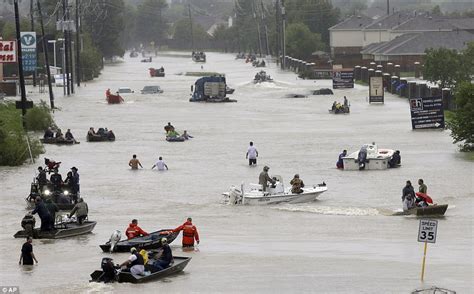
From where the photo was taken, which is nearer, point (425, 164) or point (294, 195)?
point (294, 195)

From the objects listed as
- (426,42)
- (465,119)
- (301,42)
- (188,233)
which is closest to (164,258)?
(188,233)

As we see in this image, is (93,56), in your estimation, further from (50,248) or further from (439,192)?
(50,248)

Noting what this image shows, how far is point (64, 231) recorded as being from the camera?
3559 cm

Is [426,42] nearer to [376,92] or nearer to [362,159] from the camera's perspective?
[376,92]

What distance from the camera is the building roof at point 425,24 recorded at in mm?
154125

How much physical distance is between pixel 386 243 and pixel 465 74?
6632cm

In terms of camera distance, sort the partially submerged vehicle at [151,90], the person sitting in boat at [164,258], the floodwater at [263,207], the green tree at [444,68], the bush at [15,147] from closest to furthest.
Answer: the person sitting in boat at [164,258]
the floodwater at [263,207]
the bush at [15,147]
the green tree at [444,68]
the partially submerged vehicle at [151,90]

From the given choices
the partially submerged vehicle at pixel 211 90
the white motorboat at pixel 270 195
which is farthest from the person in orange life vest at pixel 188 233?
the partially submerged vehicle at pixel 211 90

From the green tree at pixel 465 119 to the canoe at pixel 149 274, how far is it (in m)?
30.5

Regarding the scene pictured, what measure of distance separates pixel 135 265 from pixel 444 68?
244 feet

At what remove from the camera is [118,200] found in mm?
45844

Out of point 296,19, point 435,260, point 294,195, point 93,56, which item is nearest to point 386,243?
point 435,260

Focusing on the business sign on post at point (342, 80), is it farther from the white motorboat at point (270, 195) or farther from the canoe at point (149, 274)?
the canoe at point (149, 274)

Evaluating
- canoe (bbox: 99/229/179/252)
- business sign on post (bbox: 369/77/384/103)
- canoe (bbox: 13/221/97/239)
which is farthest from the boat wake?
business sign on post (bbox: 369/77/384/103)
